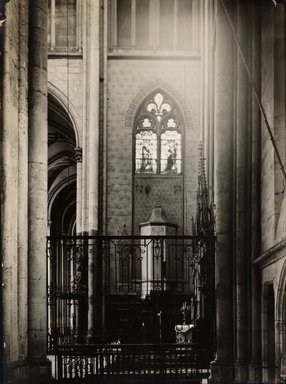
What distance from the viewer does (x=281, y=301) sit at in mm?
9359

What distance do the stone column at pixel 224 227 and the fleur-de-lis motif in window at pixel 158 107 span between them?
12803mm

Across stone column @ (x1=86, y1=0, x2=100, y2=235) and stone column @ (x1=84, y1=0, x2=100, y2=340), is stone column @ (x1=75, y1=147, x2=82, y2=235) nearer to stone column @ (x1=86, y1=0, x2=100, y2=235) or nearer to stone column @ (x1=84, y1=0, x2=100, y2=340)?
stone column @ (x1=84, y1=0, x2=100, y2=340)

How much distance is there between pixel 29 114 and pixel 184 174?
13.5 m

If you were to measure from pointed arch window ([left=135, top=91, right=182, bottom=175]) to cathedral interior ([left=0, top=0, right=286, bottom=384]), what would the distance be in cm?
5

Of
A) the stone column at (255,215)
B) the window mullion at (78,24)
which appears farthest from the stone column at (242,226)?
the window mullion at (78,24)

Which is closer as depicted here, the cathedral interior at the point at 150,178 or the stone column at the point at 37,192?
the cathedral interior at the point at 150,178

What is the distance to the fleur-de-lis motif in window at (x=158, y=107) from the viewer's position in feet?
85.2

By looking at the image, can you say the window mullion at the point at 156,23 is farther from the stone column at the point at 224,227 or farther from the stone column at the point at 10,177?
the stone column at the point at 10,177

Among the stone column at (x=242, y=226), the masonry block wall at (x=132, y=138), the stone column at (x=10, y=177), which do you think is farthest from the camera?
the masonry block wall at (x=132, y=138)

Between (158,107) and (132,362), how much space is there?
1349cm

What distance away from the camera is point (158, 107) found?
26.0 metres

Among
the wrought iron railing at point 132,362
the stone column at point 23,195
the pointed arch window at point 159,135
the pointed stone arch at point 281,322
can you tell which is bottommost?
the wrought iron railing at point 132,362

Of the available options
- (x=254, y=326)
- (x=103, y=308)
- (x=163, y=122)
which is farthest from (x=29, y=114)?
(x=163, y=122)

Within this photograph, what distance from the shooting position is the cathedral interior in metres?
10.6
